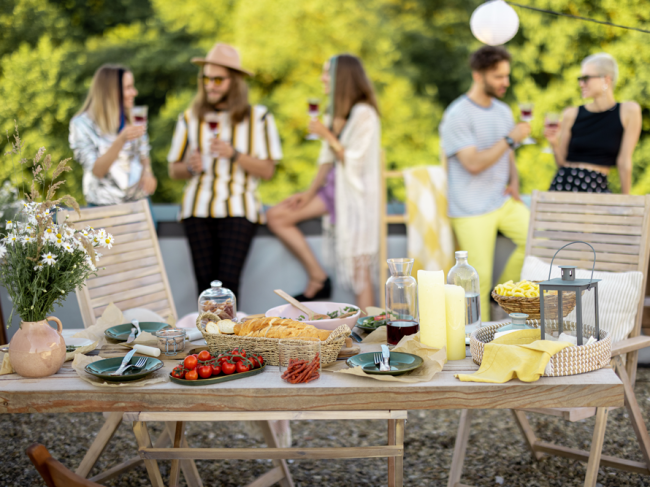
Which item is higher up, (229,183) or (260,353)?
(229,183)

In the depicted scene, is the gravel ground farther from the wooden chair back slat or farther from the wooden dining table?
the wooden dining table

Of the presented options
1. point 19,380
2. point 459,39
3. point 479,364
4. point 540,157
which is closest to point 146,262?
point 19,380

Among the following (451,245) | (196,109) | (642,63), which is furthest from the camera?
(642,63)

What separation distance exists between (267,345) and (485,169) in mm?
2218

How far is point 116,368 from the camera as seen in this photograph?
146 cm

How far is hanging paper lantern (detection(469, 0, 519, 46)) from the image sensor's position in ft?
8.73

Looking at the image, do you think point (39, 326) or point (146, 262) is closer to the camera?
point (39, 326)

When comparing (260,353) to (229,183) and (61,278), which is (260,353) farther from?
(229,183)

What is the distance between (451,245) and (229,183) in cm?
125

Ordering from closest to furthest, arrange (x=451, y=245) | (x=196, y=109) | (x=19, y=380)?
(x=19, y=380) → (x=196, y=109) → (x=451, y=245)

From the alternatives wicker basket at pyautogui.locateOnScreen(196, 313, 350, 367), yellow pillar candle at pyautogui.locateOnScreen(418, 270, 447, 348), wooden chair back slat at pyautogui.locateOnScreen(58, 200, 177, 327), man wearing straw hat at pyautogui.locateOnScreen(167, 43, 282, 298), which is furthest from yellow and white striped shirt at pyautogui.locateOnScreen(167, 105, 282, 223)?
yellow pillar candle at pyautogui.locateOnScreen(418, 270, 447, 348)

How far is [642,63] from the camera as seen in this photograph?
7.26 metres

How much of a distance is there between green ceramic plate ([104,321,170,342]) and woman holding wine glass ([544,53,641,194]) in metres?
2.25

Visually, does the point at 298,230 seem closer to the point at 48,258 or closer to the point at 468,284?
the point at 468,284
